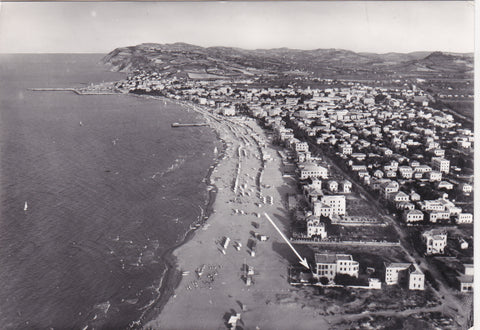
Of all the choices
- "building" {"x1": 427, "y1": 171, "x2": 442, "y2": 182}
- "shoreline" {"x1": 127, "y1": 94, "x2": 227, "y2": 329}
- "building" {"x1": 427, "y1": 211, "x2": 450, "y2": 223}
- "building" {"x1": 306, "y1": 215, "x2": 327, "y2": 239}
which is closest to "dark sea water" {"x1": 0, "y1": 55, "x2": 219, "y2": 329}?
"shoreline" {"x1": 127, "y1": 94, "x2": 227, "y2": 329}

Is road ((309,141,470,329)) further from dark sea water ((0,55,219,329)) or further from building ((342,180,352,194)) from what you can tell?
dark sea water ((0,55,219,329))

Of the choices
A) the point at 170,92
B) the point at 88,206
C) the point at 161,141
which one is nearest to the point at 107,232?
the point at 88,206

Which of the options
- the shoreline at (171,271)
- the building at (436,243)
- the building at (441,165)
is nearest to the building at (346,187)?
the building at (441,165)

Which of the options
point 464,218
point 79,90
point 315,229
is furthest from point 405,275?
point 79,90

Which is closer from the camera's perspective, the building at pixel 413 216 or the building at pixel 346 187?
the building at pixel 413 216

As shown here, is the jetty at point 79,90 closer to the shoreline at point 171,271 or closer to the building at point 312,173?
the shoreline at point 171,271

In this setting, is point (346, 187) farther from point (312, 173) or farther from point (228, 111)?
point (228, 111)

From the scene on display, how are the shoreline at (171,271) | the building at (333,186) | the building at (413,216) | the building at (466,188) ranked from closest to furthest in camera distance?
the shoreline at (171,271) → the building at (413,216) → the building at (466,188) → the building at (333,186)
